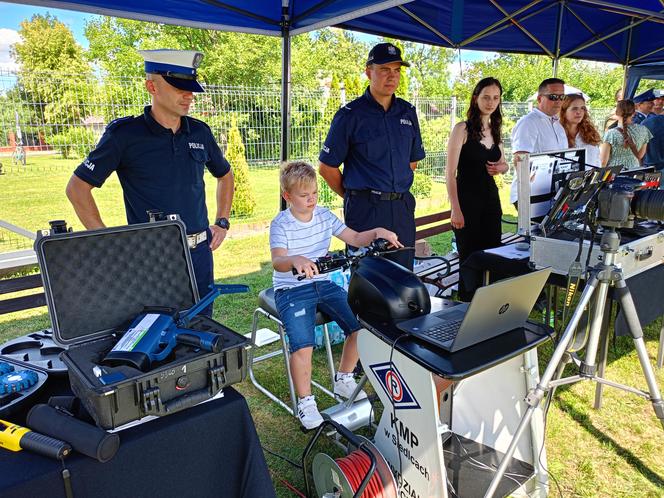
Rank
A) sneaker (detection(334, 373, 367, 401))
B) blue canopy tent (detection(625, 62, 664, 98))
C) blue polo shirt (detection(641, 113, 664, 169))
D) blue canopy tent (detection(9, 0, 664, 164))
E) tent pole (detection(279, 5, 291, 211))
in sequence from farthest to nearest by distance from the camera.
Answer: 1. blue canopy tent (detection(625, 62, 664, 98))
2. blue polo shirt (detection(641, 113, 664, 169))
3. tent pole (detection(279, 5, 291, 211))
4. blue canopy tent (detection(9, 0, 664, 164))
5. sneaker (detection(334, 373, 367, 401))

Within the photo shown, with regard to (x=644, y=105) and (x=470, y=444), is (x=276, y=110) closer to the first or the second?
(x=644, y=105)

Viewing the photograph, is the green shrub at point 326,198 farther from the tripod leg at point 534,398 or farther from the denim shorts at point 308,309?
the tripod leg at point 534,398

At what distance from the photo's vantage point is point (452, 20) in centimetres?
486

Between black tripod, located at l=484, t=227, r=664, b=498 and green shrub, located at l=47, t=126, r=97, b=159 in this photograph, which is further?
green shrub, located at l=47, t=126, r=97, b=159

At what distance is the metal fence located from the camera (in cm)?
543

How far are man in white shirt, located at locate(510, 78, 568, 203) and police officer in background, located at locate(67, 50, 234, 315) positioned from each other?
2.47m

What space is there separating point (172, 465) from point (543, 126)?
139 inches

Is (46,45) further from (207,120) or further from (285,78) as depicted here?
(285,78)

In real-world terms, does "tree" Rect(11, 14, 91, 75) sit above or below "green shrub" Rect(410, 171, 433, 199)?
above

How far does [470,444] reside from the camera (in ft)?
6.75

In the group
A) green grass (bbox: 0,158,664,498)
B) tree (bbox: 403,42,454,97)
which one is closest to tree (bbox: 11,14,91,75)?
tree (bbox: 403,42,454,97)

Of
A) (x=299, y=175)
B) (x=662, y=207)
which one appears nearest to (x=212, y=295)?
(x=299, y=175)

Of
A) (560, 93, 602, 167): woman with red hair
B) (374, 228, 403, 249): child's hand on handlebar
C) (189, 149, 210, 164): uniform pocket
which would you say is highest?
(560, 93, 602, 167): woman with red hair

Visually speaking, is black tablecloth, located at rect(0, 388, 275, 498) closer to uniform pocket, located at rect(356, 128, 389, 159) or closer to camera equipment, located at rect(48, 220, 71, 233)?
camera equipment, located at rect(48, 220, 71, 233)
